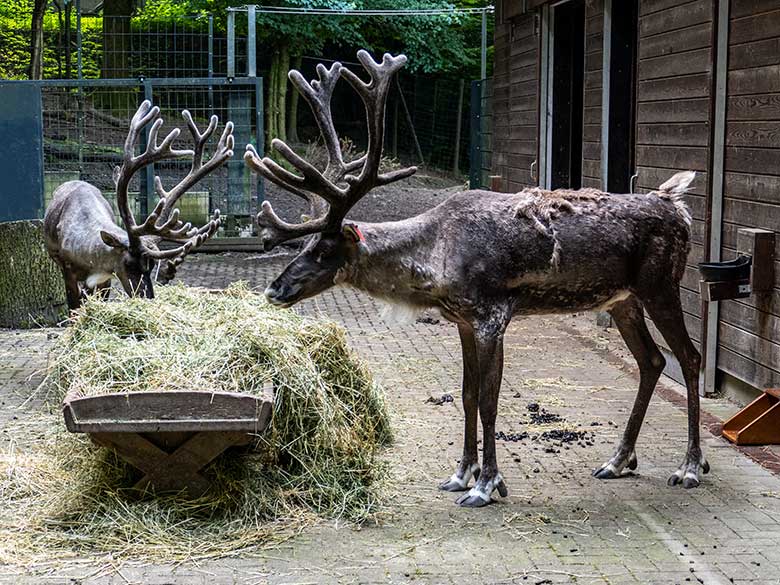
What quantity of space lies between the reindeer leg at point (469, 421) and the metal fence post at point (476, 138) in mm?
11688

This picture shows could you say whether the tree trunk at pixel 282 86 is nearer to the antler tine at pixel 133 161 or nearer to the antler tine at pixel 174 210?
the antler tine at pixel 174 210

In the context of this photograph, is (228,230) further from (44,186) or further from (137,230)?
(137,230)

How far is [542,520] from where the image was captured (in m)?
6.28

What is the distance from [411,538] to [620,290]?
203 cm

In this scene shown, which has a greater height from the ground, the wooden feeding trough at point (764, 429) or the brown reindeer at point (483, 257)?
the brown reindeer at point (483, 257)

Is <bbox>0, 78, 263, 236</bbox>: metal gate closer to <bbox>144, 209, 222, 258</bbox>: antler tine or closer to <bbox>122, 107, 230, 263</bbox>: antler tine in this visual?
<bbox>122, 107, 230, 263</bbox>: antler tine

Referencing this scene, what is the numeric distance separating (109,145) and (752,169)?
496 inches

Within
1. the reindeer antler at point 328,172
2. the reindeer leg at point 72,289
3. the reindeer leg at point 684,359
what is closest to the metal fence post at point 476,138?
the reindeer leg at point 72,289

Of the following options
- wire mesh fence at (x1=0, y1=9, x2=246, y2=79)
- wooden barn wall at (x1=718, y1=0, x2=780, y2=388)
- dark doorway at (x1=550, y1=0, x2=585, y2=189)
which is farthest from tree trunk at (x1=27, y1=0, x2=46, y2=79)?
wooden barn wall at (x1=718, y1=0, x2=780, y2=388)

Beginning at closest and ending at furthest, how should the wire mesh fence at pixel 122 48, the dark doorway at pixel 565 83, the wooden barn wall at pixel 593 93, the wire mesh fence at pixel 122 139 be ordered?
the wooden barn wall at pixel 593 93
the dark doorway at pixel 565 83
the wire mesh fence at pixel 122 139
the wire mesh fence at pixel 122 48

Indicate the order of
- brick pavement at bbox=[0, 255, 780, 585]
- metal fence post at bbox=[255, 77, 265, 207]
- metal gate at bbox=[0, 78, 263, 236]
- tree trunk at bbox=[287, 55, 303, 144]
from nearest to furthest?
brick pavement at bbox=[0, 255, 780, 585], metal gate at bbox=[0, 78, 263, 236], metal fence post at bbox=[255, 77, 265, 207], tree trunk at bbox=[287, 55, 303, 144]

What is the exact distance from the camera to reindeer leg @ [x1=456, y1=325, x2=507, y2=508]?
258 inches

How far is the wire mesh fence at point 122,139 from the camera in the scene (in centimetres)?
1697

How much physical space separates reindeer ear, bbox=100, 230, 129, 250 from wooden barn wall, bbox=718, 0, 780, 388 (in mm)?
4625
